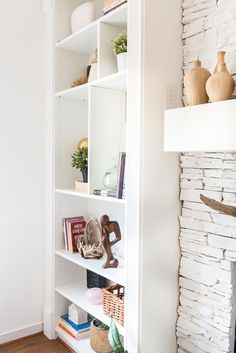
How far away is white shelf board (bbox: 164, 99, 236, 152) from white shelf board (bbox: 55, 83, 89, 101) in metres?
0.74

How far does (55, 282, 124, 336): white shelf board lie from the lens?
1.87 m

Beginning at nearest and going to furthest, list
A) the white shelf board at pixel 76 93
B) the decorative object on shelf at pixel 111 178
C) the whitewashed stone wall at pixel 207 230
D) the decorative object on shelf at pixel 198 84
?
the decorative object on shelf at pixel 198 84 → the whitewashed stone wall at pixel 207 230 → the decorative object on shelf at pixel 111 178 → the white shelf board at pixel 76 93

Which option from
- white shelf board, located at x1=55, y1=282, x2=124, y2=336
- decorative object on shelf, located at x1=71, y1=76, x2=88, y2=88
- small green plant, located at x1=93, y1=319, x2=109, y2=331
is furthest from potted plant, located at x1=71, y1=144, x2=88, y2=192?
small green plant, located at x1=93, y1=319, x2=109, y2=331

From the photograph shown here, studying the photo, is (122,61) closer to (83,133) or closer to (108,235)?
(83,133)

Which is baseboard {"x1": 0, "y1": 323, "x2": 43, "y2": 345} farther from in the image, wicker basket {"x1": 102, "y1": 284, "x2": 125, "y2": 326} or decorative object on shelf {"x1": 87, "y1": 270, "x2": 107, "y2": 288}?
wicker basket {"x1": 102, "y1": 284, "x2": 125, "y2": 326}

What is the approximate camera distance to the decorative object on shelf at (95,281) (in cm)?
223

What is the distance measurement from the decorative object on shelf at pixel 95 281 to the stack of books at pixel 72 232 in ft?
0.68

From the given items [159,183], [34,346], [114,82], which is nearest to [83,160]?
[114,82]

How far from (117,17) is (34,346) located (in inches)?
82.0

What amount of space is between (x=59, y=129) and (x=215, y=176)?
1169mm

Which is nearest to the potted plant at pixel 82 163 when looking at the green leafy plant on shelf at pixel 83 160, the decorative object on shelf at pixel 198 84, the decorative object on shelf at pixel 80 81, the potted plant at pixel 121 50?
the green leafy plant on shelf at pixel 83 160

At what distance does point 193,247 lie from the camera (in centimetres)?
163

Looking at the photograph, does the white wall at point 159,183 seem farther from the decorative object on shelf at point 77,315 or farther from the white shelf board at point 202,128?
the decorative object on shelf at point 77,315

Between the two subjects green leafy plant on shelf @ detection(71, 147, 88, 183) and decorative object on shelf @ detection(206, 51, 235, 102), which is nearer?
decorative object on shelf @ detection(206, 51, 235, 102)
